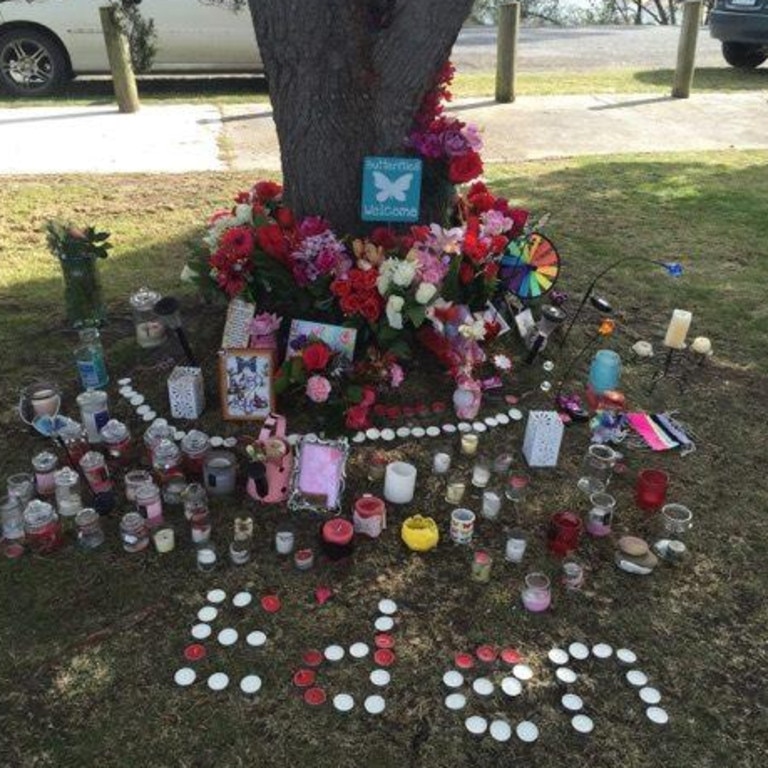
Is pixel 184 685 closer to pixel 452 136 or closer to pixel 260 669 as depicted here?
pixel 260 669

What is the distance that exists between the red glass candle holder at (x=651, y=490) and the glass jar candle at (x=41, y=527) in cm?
251

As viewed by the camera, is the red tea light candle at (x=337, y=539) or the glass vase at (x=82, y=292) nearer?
the red tea light candle at (x=337, y=539)

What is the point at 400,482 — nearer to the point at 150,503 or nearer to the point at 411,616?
the point at 411,616

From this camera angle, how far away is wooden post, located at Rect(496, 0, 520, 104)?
9.24 meters

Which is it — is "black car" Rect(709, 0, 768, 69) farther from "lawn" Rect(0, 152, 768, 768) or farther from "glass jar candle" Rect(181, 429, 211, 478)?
"glass jar candle" Rect(181, 429, 211, 478)

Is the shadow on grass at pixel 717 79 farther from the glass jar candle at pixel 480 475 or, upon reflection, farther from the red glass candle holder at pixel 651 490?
the glass jar candle at pixel 480 475

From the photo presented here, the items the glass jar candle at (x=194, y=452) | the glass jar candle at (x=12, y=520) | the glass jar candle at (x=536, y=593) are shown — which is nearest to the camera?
the glass jar candle at (x=536, y=593)

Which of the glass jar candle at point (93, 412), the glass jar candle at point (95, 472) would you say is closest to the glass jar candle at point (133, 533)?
the glass jar candle at point (95, 472)

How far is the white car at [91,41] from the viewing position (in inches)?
371

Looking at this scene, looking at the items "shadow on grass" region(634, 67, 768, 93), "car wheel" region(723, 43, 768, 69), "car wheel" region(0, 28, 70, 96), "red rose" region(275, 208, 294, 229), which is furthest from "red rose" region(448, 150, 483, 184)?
"car wheel" region(723, 43, 768, 69)

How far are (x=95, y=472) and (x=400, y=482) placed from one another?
4.36 ft

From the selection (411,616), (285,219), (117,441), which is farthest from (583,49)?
(411,616)

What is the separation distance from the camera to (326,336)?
155 inches

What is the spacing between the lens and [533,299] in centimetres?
488
